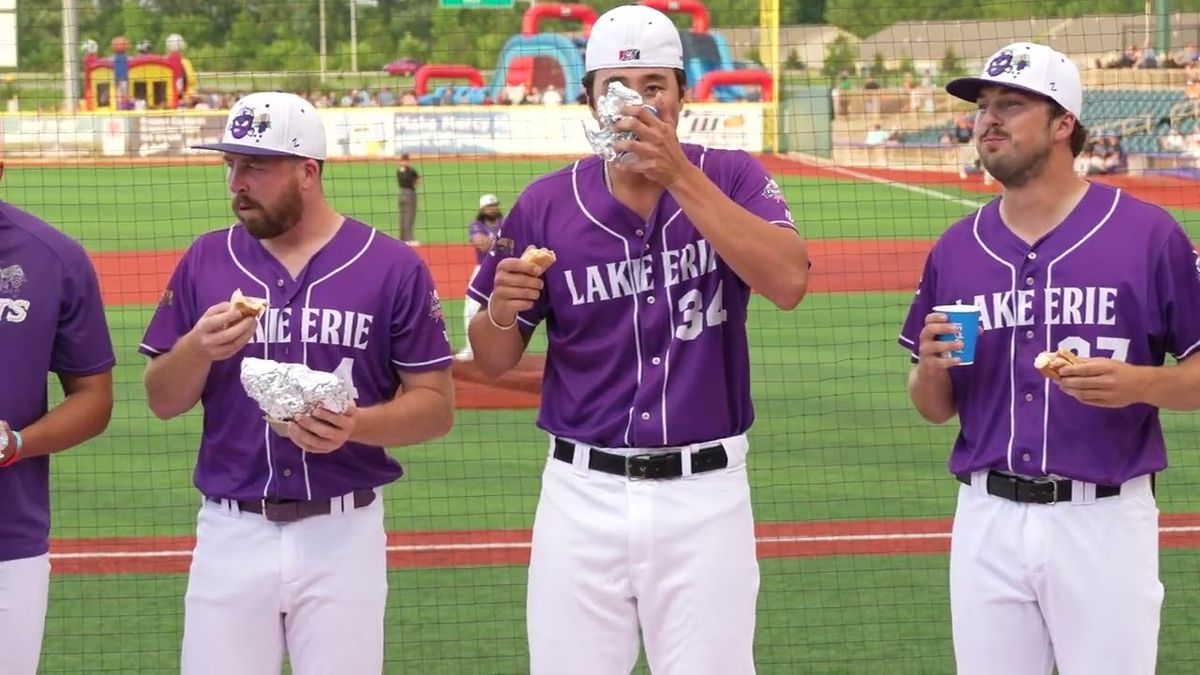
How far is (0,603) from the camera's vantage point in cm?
367

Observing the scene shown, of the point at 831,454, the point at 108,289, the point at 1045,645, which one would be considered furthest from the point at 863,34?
the point at 1045,645

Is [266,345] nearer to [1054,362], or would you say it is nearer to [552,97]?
[1054,362]

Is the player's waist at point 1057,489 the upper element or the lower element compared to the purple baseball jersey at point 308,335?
lower

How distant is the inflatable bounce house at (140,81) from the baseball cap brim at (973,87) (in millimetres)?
31321

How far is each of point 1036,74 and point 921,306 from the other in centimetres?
66

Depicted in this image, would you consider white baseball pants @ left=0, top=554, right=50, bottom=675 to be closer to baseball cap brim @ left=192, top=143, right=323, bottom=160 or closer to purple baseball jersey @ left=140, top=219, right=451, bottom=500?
purple baseball jersey @ left=140, top=219, right=451, bottom=500

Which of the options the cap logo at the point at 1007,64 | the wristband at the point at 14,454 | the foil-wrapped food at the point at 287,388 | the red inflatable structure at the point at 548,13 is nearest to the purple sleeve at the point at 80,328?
the wristband at the point at 14,454

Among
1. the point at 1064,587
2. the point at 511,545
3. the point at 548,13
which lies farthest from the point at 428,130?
the point at 1064,587

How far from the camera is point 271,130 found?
12.8 feet

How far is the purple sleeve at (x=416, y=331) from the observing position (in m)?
3.99

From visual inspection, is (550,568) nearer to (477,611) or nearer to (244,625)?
(244,625)

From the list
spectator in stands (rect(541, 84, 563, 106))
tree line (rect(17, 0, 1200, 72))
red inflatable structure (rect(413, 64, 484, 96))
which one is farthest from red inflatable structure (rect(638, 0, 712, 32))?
red inflatable structure (rect(413, 64, 484, 96))

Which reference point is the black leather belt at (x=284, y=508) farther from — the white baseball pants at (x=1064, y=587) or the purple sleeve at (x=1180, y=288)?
the purple sleeve at (x=1180, y=288)

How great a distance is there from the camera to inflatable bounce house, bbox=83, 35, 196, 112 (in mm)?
33969
